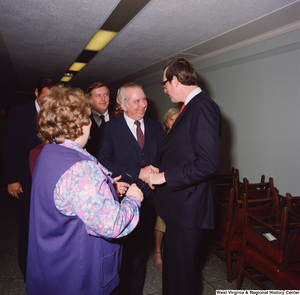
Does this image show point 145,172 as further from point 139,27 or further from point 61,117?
point 139,27

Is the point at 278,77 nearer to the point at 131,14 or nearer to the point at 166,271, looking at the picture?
the point at 131,14

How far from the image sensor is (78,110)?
1.02 metres

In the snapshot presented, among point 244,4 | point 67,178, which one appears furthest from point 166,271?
point 244,4

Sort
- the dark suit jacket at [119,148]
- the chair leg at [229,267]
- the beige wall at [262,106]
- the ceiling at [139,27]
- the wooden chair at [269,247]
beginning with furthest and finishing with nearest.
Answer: the beige wall at [262,106] < the ceiling at [139,27] < the chair leg at [229,267] < the dark suit jacket at [119,148] < the wooden chair at [269,247]

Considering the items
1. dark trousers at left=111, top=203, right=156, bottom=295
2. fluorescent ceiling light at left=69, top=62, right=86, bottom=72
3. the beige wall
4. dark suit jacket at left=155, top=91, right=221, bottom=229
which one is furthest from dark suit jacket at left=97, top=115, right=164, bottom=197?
fluorescent ceiling light at left=69, top=62, right=86, bottom=72

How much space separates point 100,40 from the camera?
4086 mm

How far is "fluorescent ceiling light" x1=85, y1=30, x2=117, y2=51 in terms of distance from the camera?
12.3 ft

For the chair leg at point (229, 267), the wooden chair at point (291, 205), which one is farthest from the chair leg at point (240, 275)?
the wooden chair at point (291, 205)

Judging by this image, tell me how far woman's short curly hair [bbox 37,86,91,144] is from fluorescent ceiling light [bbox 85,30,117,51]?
10.1 ft

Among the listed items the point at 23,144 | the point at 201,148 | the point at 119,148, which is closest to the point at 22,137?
the point at 23,144

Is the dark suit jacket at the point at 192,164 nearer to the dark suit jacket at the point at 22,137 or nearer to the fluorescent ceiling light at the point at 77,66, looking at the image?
the dark suit jacket at the point at 22,137

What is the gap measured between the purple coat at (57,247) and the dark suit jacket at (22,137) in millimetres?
1282

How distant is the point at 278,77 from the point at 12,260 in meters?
4.07

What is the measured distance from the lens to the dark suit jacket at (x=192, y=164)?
4.37 ft
